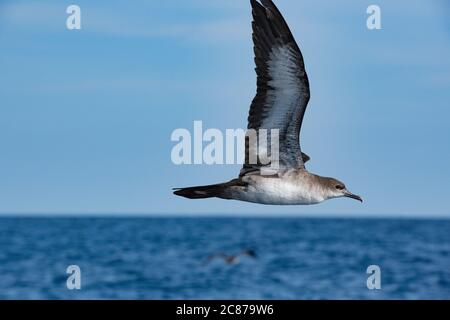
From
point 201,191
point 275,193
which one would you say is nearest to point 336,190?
point 275,193

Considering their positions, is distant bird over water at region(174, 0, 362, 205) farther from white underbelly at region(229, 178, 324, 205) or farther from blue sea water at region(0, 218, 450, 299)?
blue sea water at region(0, 218, 450, 299)

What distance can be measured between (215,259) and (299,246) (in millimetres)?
14916

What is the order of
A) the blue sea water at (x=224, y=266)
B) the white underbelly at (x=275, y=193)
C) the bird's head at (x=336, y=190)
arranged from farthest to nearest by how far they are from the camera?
1. the blue sea water at (x=224, y=266)
2. the bird's head at (x=336, y=190)
3. the white underbelly at (x=275, y=193)

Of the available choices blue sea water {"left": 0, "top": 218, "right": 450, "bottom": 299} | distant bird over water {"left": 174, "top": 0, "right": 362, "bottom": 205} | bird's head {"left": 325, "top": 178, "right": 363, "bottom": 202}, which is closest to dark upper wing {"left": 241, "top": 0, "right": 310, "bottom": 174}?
distant bird over water {"left": 174, "top": 0, "right": 362, "bottom": 205}

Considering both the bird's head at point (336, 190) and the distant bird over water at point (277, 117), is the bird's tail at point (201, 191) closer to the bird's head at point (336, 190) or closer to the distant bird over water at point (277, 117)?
the distant bird over water at point (277, 117)

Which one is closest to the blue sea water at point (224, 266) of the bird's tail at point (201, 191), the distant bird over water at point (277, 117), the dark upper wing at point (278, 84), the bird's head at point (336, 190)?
the bird's head at point (336, 190)

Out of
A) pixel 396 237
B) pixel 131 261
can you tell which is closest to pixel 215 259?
pixel 131 261

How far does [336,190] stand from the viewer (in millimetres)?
12586

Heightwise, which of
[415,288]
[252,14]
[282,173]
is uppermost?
[252,14]

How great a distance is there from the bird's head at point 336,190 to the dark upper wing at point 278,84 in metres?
0.61

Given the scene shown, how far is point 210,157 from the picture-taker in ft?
35.3

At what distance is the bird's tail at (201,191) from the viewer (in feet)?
38.4
